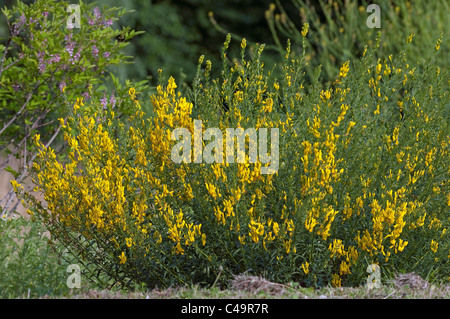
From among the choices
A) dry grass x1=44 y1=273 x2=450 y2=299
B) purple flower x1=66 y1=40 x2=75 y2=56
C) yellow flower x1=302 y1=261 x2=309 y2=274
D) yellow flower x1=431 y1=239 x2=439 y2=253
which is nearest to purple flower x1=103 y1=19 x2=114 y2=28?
purple flower x1=66 y1=40 x2=75 y2=56

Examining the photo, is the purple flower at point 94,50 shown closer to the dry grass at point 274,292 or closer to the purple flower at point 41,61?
the purple flower at point 41,61

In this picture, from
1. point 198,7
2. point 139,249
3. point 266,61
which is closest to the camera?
point 139,249

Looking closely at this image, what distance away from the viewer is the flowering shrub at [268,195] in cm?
323

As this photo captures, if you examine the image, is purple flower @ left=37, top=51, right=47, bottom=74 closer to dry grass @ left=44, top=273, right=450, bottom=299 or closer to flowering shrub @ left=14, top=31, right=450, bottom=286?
flowering shrub @ left=14, top=31, right=450, bottom=286

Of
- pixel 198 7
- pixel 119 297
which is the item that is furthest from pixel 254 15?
pixel 119 297

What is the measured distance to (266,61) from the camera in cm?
1030

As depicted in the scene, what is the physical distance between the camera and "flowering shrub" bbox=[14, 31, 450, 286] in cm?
323

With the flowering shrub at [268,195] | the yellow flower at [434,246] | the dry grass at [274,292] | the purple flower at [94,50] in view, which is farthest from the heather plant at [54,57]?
the yellow flower at [434,246]

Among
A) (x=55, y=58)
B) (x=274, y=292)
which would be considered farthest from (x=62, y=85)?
(x=274, y=292)

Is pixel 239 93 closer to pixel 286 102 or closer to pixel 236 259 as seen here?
pixel 286 102

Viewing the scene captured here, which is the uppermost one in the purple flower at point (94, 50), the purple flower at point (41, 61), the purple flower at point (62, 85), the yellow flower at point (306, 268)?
the purple flower at point (94, 50)

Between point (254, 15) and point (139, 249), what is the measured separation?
26.8 feet

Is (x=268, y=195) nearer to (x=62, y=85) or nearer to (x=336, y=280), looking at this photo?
(x=336, y=280)

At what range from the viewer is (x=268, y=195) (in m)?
3.46
